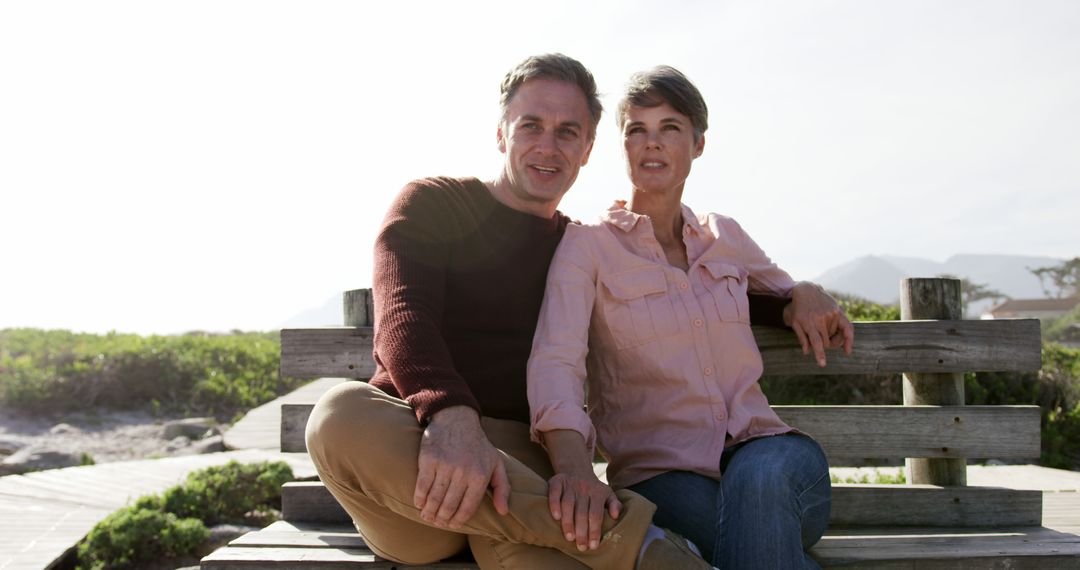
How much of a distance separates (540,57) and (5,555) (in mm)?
3831

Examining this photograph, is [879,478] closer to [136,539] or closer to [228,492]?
[228,492]

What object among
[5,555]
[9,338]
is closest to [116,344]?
[9,338]

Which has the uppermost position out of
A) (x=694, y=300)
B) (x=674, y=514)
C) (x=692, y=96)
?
(x=692, y=96)

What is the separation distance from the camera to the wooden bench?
3109 millimetres

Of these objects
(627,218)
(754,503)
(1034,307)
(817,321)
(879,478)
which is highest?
(627,218)

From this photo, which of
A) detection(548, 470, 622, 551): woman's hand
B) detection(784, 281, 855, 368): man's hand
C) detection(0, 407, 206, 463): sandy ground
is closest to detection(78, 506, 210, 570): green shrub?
detection(548, 470, 622, 551): woman's hand

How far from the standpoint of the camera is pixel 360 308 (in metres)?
3.32

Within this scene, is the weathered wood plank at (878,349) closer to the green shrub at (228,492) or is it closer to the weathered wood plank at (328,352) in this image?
the weathered wood plank at (328,352)

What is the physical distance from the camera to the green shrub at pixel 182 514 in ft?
14.5

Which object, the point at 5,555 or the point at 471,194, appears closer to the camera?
the point at 471,194

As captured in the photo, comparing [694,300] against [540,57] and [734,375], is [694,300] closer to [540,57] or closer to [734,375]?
[734,375]

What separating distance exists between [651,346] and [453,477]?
94 centimetres

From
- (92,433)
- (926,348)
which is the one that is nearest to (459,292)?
(926,348)

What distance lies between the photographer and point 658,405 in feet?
8.95
